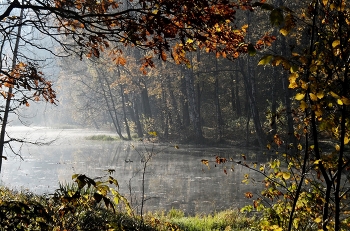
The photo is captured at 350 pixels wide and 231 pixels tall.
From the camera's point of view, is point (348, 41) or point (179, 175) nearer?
point (348, 41)

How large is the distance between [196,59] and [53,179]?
58.2 feet

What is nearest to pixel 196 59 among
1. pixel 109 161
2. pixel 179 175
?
pixel 109 161

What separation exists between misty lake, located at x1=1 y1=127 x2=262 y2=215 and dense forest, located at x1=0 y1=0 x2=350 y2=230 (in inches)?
66.0

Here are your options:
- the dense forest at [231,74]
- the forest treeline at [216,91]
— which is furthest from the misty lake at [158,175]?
the forest treeline at [216,91]

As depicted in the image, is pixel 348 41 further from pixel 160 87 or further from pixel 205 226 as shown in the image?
pixel 160 87

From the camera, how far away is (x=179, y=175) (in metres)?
18.0

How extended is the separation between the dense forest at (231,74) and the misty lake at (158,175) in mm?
1677

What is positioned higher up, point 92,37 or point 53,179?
point 92,37

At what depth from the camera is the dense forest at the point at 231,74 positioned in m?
3.02

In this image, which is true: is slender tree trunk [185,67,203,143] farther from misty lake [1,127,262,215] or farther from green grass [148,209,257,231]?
green grass [148,209,257,231]

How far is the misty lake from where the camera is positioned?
43.7 ft

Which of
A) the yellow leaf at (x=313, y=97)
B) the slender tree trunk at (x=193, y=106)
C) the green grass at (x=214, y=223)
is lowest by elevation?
the green grass at (x=214, y=223)

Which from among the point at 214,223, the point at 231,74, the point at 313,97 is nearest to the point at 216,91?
the point at 231,74

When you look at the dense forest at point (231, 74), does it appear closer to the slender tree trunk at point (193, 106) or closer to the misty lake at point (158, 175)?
the slender tree trunk at point (193, 106)
